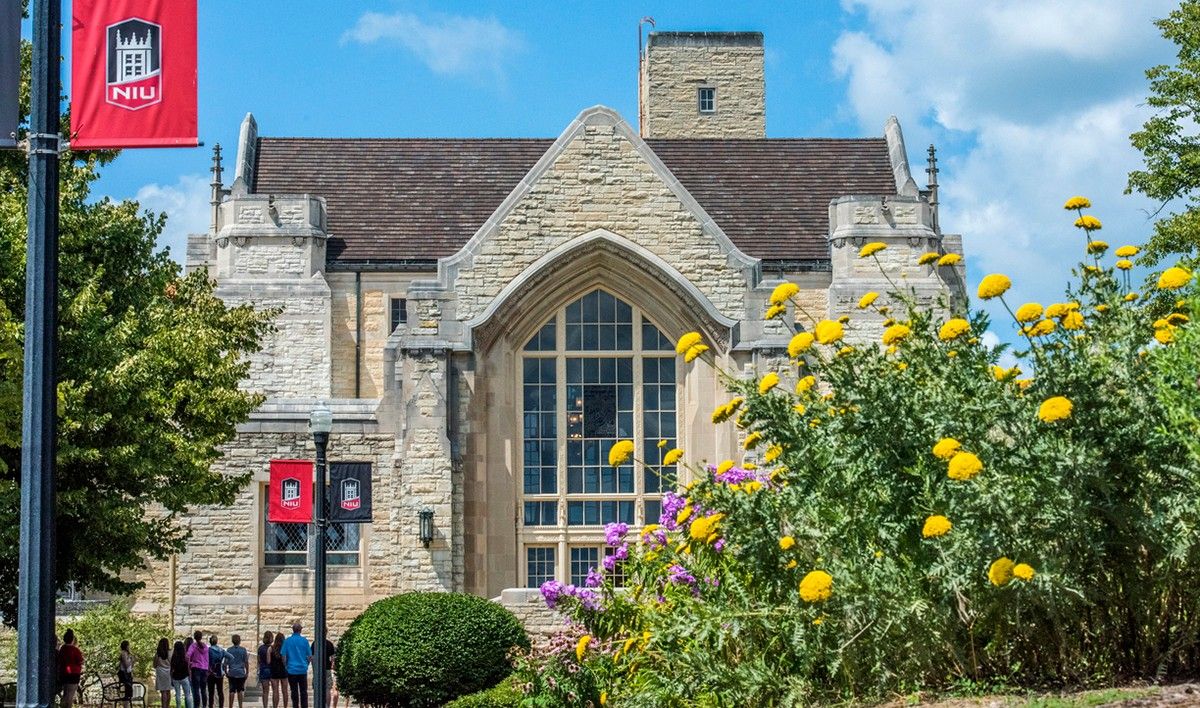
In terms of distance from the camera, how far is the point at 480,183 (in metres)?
35.4

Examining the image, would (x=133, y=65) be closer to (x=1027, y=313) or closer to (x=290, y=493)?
(x=1027, y=313)

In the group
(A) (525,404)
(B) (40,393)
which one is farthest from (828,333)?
(A) (525,404)

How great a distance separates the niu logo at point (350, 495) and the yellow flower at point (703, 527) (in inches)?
493

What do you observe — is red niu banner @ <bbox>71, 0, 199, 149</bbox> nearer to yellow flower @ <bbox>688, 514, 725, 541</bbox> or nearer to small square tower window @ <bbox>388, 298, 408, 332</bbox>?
yellow flower @ <bbox>688, 514, 725, 541</bbox>

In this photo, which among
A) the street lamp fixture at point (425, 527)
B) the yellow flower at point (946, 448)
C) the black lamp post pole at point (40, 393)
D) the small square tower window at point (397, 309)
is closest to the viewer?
the black lamp post pole at point (40, 393)

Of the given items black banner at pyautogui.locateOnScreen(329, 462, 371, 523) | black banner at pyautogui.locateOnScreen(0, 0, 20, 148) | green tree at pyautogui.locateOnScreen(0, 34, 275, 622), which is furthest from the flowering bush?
black banner at pyautogui.locateOnScreen(329, 462, 371, 523)

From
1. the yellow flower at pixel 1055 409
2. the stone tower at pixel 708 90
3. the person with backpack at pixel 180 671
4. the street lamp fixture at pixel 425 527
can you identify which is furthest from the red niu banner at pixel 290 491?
the stone tower at pixel 708 90

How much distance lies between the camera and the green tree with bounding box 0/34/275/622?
19.2 m

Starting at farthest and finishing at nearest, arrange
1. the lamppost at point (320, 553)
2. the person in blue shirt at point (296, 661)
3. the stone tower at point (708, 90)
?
the stone tower at point (708, 90), the person in blue shirt at point (296, 661), the lamppost at point (320, 553)

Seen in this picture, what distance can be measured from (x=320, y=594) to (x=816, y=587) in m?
10.4

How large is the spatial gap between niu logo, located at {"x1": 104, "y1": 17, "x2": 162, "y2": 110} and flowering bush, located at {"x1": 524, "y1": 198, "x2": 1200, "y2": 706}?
4229 millimetres

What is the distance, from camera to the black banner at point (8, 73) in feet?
30.3

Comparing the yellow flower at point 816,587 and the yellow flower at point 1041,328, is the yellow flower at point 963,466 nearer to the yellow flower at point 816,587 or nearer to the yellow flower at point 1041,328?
the yellow flower at point 816,587

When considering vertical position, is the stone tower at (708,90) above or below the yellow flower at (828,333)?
above
